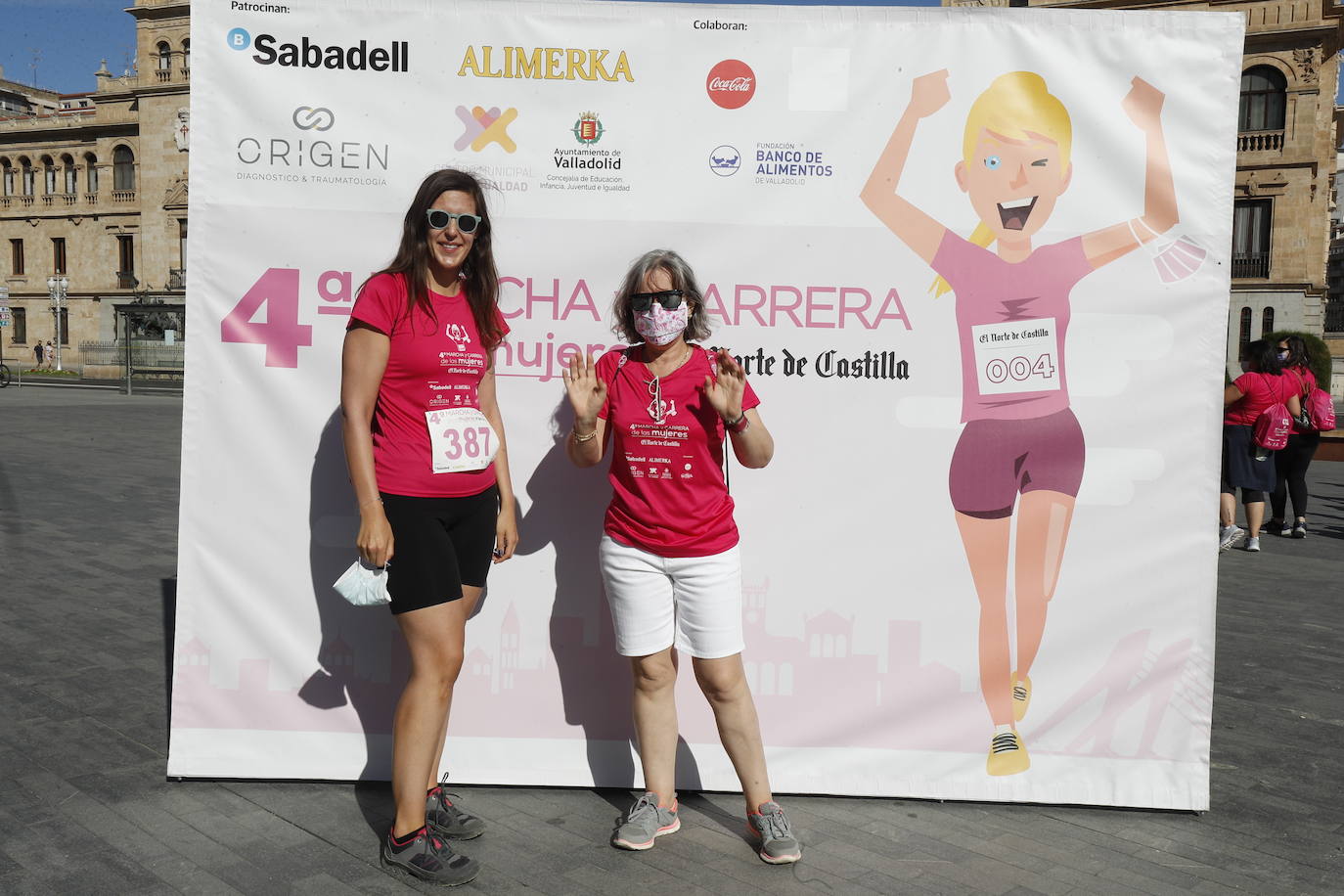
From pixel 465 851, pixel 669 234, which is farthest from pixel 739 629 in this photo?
pixel 669 234

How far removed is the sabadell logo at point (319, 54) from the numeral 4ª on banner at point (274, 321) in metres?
0.74

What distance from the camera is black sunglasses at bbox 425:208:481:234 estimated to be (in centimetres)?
335

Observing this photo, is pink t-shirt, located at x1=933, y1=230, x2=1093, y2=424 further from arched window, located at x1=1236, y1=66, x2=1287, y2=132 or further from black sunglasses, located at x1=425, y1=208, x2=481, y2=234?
arched window, located at x1=1236, y1=66, x2=1287, y2=132

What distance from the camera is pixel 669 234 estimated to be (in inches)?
158

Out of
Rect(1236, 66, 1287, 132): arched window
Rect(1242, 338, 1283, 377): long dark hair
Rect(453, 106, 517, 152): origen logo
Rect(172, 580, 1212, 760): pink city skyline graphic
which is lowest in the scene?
Rect(172, 580, 1212, 760): pink city skyline graphic

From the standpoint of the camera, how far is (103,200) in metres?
58.4

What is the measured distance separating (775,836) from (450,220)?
7.12ft

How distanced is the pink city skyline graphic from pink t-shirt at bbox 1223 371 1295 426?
708cm

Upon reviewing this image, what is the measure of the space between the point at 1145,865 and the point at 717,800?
1.44m

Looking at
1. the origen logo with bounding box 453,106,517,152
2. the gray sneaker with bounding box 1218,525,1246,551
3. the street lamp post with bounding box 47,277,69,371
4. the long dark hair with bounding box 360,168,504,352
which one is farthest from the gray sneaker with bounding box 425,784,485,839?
the street lamp post with bounding box 47,277,69,371

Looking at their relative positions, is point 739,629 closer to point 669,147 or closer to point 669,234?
point 669,234

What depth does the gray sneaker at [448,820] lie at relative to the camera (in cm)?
358

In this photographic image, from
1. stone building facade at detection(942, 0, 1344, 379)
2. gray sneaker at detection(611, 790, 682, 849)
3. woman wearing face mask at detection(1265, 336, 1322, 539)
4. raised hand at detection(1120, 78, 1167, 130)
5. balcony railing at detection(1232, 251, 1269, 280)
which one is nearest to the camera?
gray sneaker at detection(611, 790, 682, 849)

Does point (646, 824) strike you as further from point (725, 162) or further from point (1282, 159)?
point (1282, 159)
